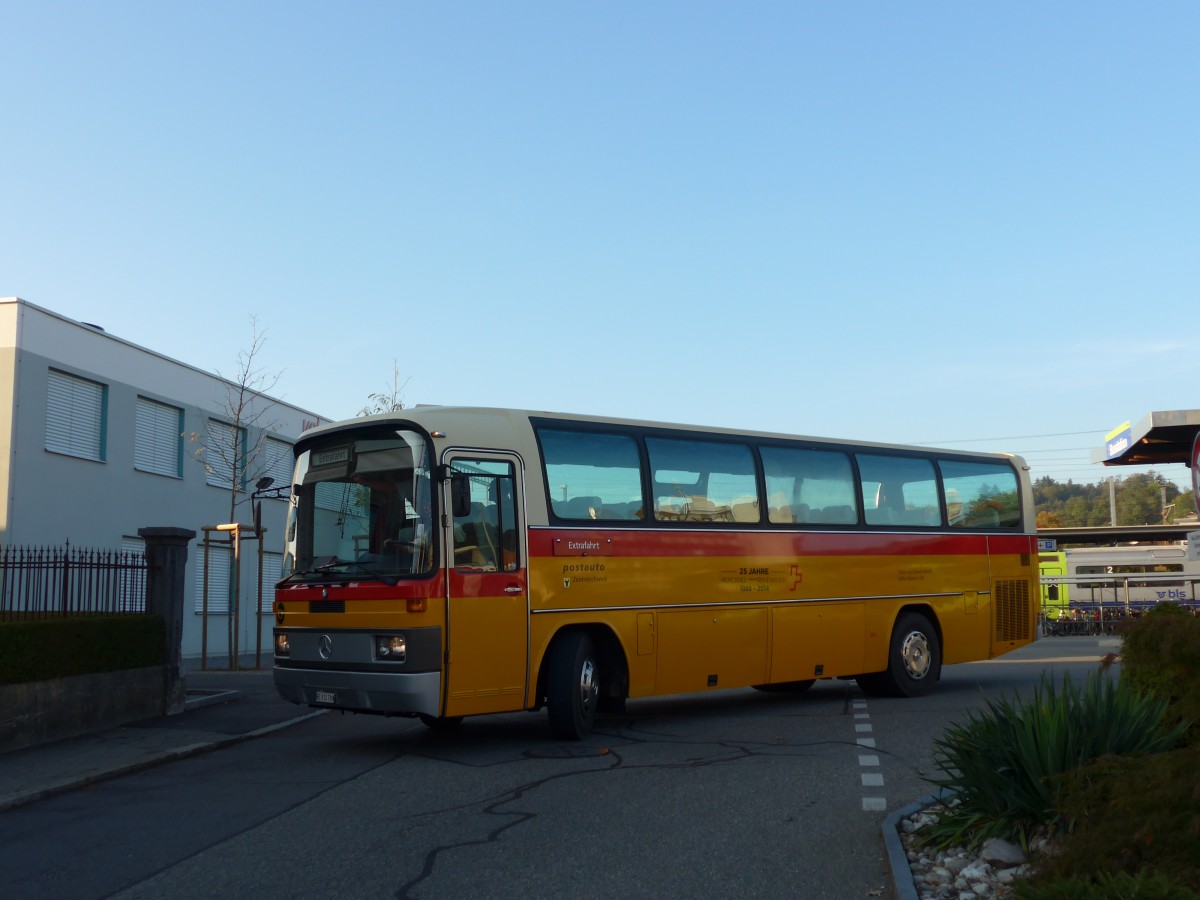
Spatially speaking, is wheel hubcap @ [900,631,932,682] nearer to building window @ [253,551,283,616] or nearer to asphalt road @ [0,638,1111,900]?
asphalt road @ [0,638,1111,900]

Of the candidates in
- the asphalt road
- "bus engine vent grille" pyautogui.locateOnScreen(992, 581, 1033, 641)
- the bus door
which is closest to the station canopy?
"bus engine vent grille" pyautogui.locateOnScreen(992, 581, 1033, 641)

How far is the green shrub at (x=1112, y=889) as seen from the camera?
4.28 meters

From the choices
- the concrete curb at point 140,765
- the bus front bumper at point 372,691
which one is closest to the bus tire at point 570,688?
the bus front bumper at point 372,691

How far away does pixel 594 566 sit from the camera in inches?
491

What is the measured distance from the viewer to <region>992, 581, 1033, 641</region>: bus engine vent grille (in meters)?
17.6

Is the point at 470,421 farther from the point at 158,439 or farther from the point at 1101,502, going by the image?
the point at 1101,502

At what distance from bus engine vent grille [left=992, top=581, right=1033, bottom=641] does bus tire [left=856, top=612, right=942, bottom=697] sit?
1396 millimetres

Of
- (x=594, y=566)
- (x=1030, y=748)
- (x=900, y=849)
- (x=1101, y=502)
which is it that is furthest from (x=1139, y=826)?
(x=1101, y=502)

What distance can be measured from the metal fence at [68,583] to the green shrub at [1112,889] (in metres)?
11.2

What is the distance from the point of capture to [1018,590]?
17.9m

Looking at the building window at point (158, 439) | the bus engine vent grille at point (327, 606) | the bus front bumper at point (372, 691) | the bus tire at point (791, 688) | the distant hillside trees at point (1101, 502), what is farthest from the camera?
the distant hillside trees at point (1101, 502)

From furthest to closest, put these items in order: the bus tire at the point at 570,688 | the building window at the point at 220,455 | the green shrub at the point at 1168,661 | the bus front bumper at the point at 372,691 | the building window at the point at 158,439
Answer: the building window at the point at 220,455, the building window at the point at 158,439, the bus tire at the point at 570,688, the bus front bumper at the point at 372,691, the green shrub at the point at 1168,661

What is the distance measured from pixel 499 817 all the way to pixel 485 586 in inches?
133

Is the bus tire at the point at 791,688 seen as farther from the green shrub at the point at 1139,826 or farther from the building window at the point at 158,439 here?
the building window at the point at 158,439
